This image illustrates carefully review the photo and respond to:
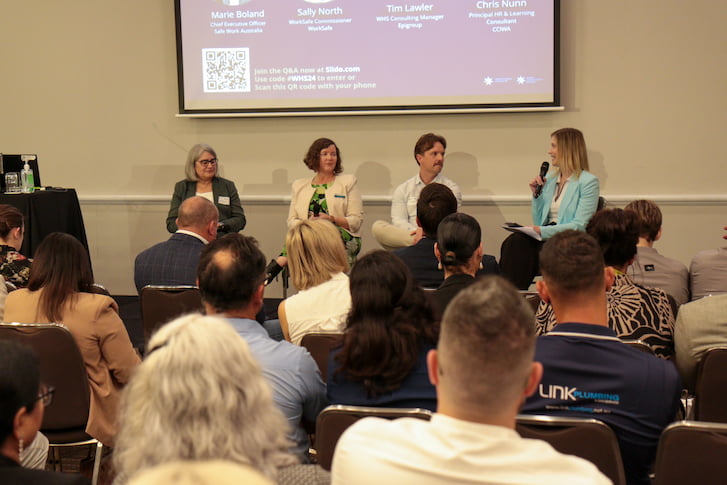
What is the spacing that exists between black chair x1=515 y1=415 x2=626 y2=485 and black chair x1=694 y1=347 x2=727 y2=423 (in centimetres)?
79

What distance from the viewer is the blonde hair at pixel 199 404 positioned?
4.28ft

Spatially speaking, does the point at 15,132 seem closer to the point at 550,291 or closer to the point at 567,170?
the point at 567,170

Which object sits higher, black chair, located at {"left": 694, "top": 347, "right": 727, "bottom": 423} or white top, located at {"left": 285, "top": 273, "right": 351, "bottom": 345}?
white top, located at {"left": 285, "top": 273, "right": 351, "bottom": 345}

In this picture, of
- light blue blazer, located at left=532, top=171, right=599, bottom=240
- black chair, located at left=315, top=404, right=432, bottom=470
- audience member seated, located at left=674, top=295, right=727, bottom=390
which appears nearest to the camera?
black chair, located at left=315, top=404, right=432, bottom=470

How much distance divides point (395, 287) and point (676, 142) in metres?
4.66

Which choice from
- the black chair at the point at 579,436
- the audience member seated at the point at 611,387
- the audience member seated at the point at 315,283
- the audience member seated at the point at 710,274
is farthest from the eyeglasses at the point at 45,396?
the audience member seated at the point at 710,274

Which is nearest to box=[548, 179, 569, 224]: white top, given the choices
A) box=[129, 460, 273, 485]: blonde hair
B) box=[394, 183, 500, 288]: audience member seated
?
box=[394, 183, 500, 288]: audience member seated

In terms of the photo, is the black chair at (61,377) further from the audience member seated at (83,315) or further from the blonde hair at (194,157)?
→ the blonde hair at (194,157)

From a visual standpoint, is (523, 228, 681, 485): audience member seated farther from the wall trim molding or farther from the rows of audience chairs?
the wall trim molding

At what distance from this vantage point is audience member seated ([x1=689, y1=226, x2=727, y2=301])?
3.62 metres

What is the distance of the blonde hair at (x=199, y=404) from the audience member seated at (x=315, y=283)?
5.33ft

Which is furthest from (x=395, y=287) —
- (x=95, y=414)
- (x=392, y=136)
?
(x=392, y=136)

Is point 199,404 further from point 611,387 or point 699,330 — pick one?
point 699,330

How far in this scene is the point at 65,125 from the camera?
709 cm
